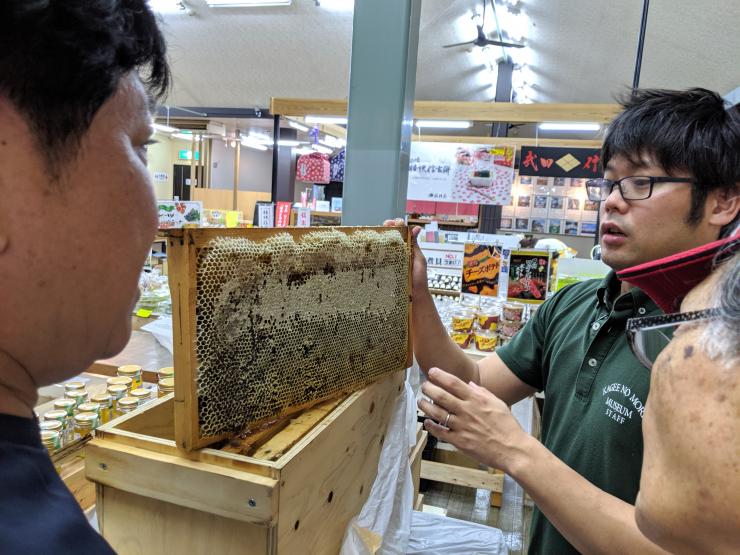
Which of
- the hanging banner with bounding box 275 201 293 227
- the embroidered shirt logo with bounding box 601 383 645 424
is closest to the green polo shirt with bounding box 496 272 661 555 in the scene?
the embroidered shirt logo with bounding box 601 383 645 424

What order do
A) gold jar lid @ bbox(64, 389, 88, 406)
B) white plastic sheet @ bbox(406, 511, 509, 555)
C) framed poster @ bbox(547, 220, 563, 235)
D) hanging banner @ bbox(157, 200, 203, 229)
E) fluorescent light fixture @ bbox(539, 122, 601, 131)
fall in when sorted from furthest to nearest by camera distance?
framed poster @ bbox(547, 220, 563, 235)
fluorescent light fixture @ bbox(539, 122, 601, 131)
hanging banner @ bbox(157, 200, 203, 229)
white plastic sheet @ bbox(406, 511, 509, 555)
gold jar lid @ bbox(64, 389, 88, 406)

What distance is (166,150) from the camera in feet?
42.9

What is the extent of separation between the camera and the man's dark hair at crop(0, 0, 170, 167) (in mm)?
434

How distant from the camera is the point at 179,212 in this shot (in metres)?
3.79

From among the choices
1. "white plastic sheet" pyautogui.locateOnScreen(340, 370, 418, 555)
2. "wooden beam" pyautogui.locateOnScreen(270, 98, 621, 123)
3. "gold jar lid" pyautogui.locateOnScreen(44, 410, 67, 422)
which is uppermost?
"wooden beam" pyautogui.locateOnScreen(270, 98, 621, 123)

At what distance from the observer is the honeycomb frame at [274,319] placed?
786 millimetres

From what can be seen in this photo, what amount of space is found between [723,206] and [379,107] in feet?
3.99

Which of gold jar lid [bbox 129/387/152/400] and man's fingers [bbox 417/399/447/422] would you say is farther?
gold jar lid [bbox 129/387/152/400]

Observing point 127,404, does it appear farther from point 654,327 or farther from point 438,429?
point 654,327

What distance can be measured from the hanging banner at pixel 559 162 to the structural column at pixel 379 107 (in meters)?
4.56

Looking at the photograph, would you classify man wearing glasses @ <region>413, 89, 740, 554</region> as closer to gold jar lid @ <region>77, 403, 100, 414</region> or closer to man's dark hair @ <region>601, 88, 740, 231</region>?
man's dark hair @ <region>601, 88, 740, 231</region>

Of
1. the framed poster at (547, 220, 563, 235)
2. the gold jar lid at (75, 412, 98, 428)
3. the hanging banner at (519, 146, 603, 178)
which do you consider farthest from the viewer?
the framed poster at (547, 220, 563, 235)

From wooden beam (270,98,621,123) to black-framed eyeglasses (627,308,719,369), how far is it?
474 cm

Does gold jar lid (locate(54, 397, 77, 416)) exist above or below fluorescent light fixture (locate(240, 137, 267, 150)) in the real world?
below
